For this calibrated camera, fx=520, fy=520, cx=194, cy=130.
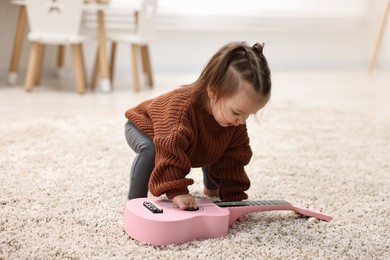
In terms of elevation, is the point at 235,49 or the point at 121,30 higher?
the point at 235,49

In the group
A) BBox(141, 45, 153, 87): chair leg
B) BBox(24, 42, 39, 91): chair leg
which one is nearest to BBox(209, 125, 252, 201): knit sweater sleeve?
BBox(24, 42, 39, 91): chair leg

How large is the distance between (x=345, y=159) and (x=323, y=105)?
0.96 metres

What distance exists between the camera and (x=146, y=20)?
2.71 m

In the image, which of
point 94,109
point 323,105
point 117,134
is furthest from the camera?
point 323,105

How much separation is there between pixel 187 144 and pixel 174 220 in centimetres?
16

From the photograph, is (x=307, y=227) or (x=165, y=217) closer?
(x=165, y=217)

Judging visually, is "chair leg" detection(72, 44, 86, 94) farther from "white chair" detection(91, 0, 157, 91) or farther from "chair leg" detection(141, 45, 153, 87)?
"chair leg" detection(141, 45, 153, 87)

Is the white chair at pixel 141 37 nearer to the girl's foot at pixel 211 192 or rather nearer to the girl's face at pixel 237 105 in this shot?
the girl's foot at pixel 211 192

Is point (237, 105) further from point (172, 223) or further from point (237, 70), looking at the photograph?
point (172, 223)

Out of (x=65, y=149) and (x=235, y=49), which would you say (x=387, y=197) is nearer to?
(x=235, y=49)

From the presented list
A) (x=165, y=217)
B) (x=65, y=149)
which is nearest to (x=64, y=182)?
(x=65, y=149)

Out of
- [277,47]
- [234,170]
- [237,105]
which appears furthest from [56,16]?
[277,47]

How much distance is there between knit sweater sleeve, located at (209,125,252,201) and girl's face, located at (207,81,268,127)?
4.6 inches

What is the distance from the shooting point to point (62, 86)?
9.43 feet
